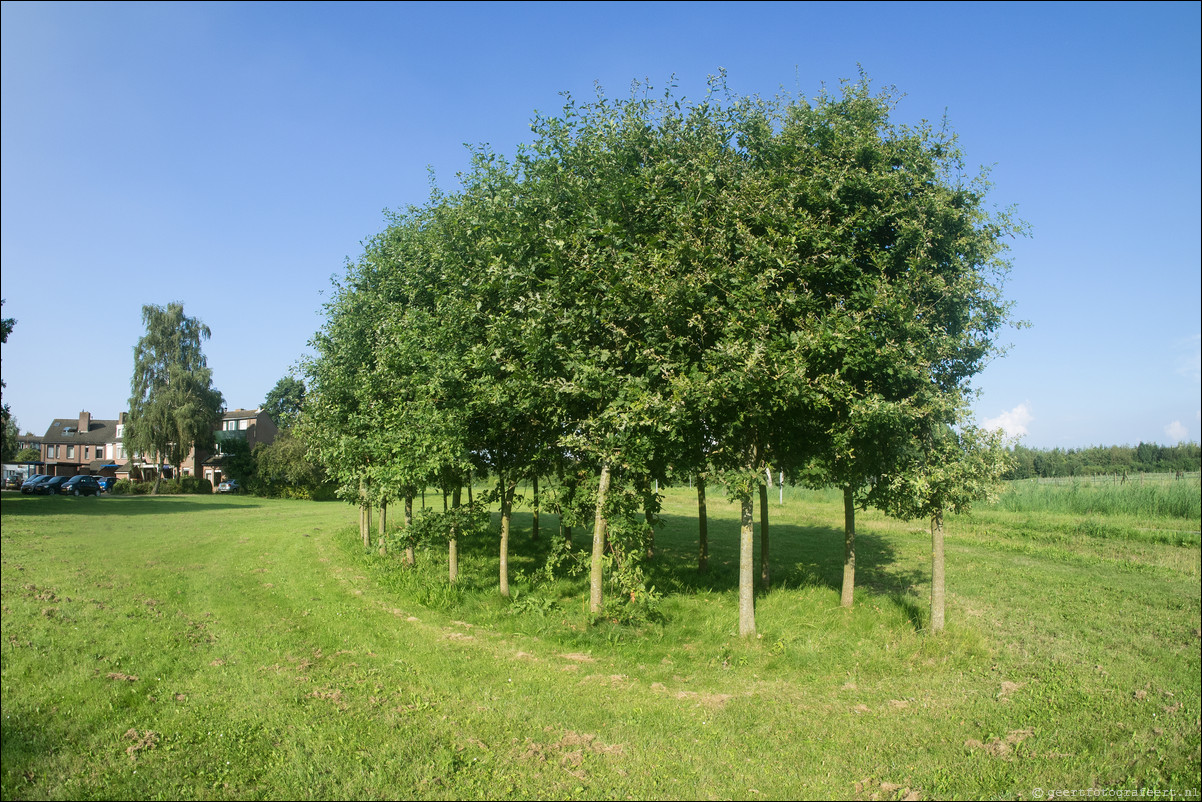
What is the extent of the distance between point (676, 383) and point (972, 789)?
662cm

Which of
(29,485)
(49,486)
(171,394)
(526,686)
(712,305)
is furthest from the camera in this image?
(171,394)

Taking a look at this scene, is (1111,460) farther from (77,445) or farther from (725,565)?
(77,445)

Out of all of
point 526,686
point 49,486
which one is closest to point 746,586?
point 526,686

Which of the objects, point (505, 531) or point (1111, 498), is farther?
point (1111, 498)

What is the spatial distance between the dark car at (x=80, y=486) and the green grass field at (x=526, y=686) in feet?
14.1

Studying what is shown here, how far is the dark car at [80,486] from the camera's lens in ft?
53.0

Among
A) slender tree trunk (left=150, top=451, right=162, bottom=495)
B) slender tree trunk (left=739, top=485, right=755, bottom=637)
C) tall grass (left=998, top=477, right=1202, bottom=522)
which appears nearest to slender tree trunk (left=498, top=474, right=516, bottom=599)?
slender tree trunk (left=739, top=485, right=755, bottom=637)

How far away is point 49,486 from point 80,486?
189 centimetres

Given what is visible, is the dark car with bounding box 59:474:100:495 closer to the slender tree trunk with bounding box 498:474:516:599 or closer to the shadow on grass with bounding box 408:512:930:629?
the shadow on grass with bounding box 408:512:930:629

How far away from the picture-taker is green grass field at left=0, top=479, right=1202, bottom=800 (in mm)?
6379

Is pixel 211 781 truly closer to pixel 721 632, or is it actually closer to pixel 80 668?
pixel 80 668

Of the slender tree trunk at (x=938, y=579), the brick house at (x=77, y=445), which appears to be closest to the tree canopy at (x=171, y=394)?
the brick house at (x=77, y=445)

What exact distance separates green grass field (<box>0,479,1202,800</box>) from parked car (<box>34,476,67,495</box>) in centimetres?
A: 350

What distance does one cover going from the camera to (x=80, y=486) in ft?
57.5
